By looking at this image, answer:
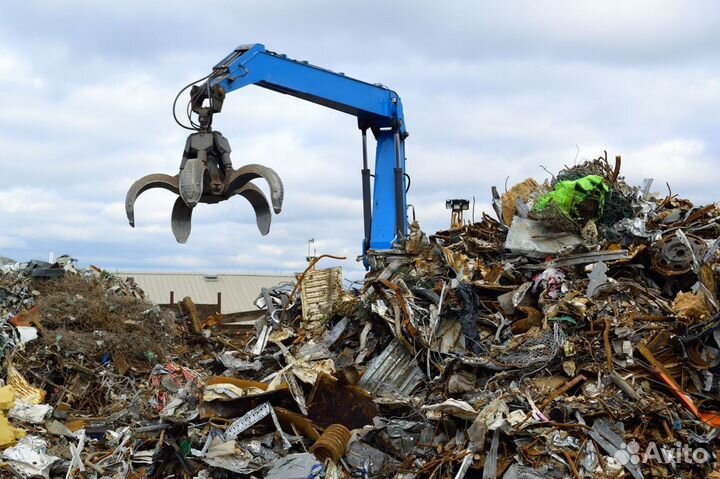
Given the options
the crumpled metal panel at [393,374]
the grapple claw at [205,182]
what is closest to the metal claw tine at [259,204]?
the grapple claw at [205,182]

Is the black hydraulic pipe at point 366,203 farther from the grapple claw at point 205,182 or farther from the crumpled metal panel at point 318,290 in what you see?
the grapple claw at point 205,182

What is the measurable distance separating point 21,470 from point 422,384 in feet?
13.4

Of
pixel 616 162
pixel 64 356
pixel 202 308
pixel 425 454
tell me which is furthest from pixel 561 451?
pixel 202 308

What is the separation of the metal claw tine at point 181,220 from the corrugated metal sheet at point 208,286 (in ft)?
48.7

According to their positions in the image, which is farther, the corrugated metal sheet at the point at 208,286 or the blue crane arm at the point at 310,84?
the corrugated metal sheet at the point at 208,286

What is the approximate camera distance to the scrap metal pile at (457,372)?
6598mm

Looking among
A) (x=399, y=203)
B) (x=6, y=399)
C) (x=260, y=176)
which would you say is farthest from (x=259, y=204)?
(x=6, y=399)

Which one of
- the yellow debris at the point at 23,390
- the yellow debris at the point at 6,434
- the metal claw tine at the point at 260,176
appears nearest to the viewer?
the yellow debris at the point at 6,434

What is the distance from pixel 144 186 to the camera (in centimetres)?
833

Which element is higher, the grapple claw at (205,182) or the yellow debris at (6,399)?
the grapple claw at (205,182)

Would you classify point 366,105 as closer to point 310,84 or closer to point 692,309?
point 310,84

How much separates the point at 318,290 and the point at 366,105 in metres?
2.99

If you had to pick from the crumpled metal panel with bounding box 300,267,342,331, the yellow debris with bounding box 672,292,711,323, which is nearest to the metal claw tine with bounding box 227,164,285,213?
the crumpled metal panel with bounding box 300,267,342,331

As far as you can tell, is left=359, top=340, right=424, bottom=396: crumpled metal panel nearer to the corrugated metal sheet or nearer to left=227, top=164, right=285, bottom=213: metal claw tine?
left=227, top=164, right=285, bottom=213: metal claw tine
